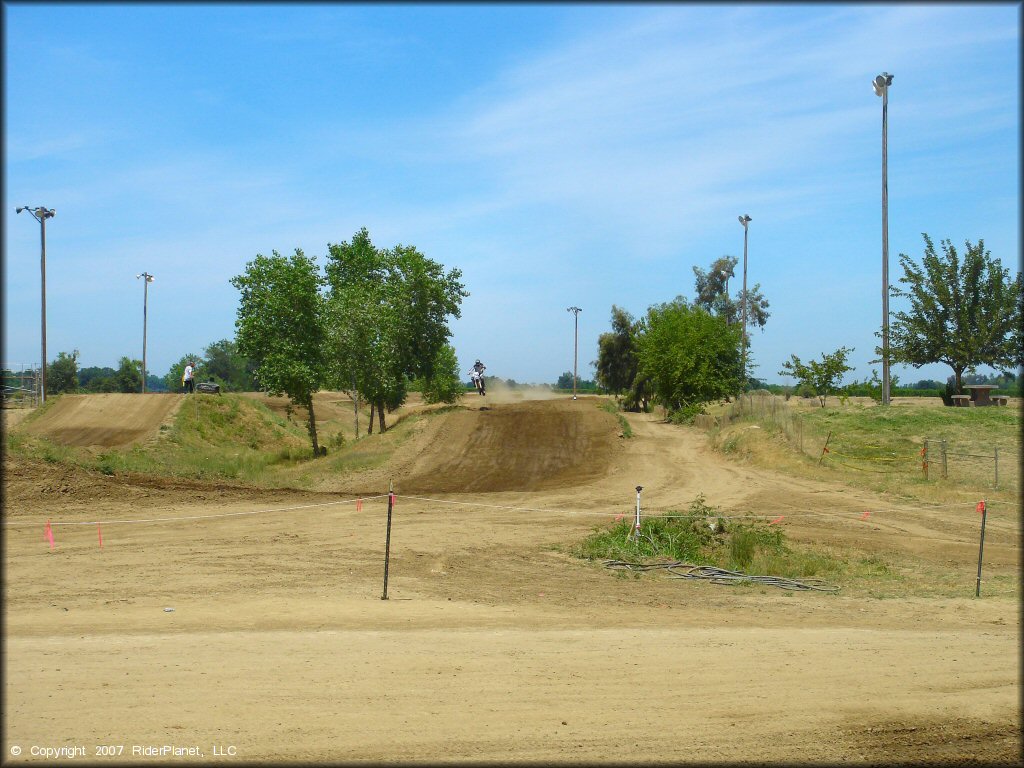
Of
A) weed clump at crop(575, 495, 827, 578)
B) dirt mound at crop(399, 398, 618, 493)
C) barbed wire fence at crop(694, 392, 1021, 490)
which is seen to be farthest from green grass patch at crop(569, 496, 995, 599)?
dirt mound at crop(399, 398, 618, 493)

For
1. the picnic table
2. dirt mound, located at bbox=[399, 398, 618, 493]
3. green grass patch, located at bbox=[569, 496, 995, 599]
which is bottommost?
green grass patch, located at bbox=[569, 496, 995, 599]

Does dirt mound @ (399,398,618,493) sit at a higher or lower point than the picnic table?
lower

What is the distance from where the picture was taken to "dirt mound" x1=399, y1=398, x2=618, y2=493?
98.0 ft

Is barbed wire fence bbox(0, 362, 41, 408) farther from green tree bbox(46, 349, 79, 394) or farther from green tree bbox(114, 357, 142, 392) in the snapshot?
green tree bbox(114, 357, 142, 392)

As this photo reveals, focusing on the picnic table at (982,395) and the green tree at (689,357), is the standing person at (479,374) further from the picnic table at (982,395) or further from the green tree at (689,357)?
the picnic table at (982,395)

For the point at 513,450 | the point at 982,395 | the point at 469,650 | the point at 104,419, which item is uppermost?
the point at 982,395

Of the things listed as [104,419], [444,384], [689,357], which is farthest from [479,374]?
[104,419]

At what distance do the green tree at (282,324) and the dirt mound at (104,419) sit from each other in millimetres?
6338

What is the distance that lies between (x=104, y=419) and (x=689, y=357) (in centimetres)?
3245

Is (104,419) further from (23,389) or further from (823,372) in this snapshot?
(823,372)

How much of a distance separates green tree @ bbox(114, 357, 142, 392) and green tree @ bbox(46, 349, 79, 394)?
64.7 feet

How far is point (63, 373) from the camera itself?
2559 inches

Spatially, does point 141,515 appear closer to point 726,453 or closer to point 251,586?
point 251,586

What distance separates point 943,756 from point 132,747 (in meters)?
7.80
